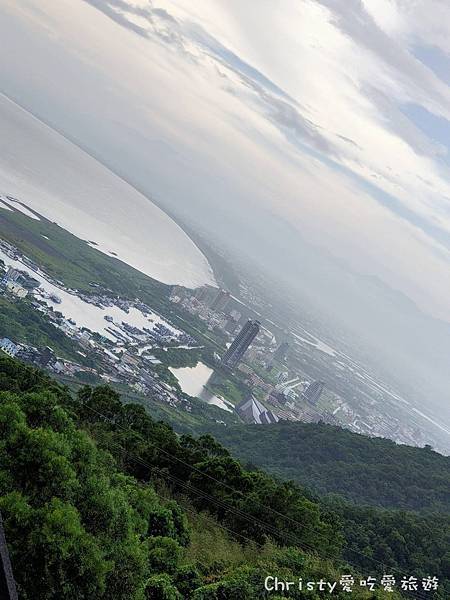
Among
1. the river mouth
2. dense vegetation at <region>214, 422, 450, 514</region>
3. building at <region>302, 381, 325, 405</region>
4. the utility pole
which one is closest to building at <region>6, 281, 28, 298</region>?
the river mouth

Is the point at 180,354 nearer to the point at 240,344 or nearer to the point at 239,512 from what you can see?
the point at 240,344

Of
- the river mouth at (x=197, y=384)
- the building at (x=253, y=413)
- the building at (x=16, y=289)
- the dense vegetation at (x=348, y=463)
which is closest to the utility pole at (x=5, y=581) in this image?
the dense vegetation at (x=348, y=463)

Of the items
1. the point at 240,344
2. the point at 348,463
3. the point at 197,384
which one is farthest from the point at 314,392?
the point at 348,463

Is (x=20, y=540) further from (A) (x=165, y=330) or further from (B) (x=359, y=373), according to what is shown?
(B) (x=359, y=373)

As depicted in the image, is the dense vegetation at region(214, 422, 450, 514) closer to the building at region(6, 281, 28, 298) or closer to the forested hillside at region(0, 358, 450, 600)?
the forested hillside at region(0, 358, 450, 600)

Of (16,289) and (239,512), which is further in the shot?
(16,289)

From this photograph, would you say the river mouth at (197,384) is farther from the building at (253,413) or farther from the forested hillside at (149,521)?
the forested hillside at (149,521)
